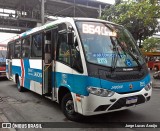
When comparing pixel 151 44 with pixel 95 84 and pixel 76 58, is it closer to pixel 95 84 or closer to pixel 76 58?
pixel 76 58

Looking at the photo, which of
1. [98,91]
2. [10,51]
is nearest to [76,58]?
[98,91]

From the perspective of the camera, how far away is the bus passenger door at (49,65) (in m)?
6.56

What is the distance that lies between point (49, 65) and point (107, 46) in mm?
2261

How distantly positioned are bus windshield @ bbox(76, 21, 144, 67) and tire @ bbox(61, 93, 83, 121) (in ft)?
4.49

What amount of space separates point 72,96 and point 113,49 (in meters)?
1.55

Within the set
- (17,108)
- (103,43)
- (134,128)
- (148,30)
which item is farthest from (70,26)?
(148,30)

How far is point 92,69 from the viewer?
4.88 metres

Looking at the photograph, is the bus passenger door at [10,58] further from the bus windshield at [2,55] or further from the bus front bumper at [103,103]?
the bus front bumper at [103,103]

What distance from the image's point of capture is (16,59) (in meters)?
10.9

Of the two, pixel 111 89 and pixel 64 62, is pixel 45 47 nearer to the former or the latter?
pixel 64 62

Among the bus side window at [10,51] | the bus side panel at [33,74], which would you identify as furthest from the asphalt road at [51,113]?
the bus side window at [10,51]

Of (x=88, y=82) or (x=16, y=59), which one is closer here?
(x=88, y=82)

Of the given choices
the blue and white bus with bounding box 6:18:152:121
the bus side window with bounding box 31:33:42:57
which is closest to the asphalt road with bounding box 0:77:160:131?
the blue and white bus with bounding box 6:18:152:121

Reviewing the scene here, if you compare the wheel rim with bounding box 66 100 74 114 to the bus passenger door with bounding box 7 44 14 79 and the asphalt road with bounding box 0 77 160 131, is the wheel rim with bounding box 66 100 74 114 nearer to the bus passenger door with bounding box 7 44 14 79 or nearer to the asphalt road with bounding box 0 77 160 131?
the asphalt road with bounding box 0 77 160 131
